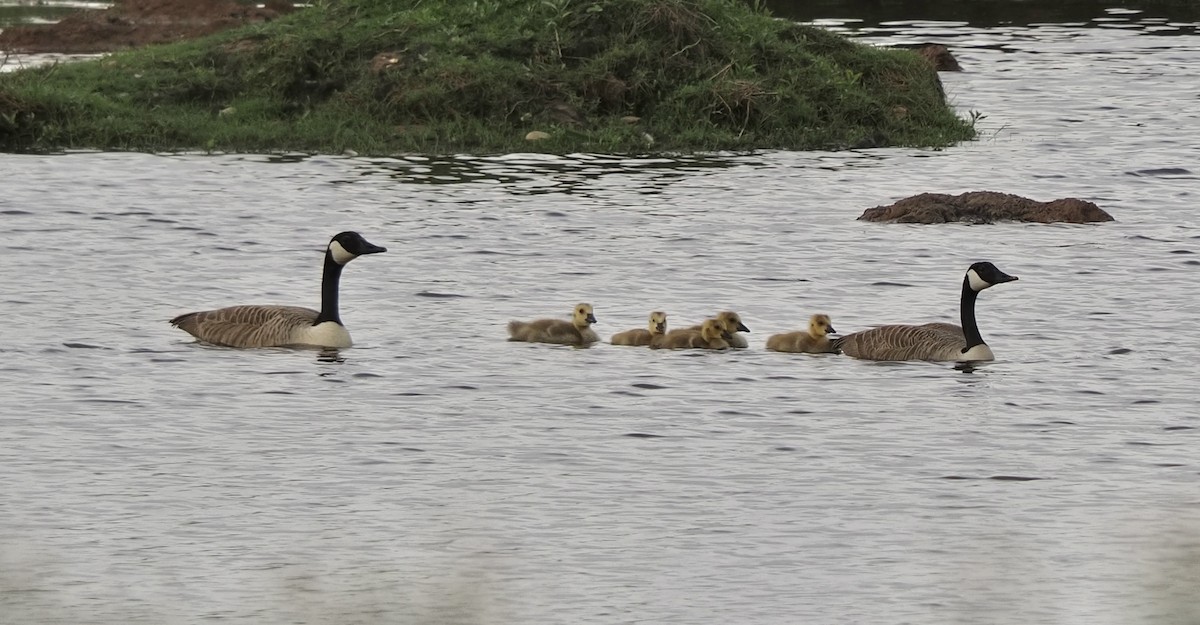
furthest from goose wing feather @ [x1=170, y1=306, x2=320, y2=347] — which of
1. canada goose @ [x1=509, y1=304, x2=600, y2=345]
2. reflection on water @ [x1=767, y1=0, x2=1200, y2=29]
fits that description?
reflection on water @ [x1=767, y1=0, x2=1200, y2=29]

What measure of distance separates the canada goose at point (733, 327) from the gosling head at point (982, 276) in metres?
1.66

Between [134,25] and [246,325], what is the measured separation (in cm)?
2301

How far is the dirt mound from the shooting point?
34406 mm

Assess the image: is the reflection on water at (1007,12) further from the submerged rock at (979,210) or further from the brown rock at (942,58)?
the submerged rock at (979,210)

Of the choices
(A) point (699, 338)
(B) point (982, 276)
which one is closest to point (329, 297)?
(A) point (699, 338)

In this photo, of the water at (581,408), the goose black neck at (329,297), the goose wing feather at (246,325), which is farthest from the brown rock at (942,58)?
the goose wing feather at (246,325)

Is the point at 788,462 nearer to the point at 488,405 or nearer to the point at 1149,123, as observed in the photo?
the point at 488,405

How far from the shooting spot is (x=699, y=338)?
48.0ft

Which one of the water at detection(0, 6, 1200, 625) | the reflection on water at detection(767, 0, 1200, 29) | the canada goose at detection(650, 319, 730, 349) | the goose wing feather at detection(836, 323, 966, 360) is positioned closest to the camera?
the water at detection(0, 6, 1200, 625)

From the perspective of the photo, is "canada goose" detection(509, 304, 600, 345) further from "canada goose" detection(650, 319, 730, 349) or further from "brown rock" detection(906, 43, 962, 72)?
"brown rock" detection(906, 43, 962, 72)

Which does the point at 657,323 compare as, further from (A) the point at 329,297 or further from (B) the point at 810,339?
(A) the point at 329,297

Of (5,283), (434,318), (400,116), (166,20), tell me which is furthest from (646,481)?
(166,20)

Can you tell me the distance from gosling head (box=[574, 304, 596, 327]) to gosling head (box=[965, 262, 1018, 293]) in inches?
107

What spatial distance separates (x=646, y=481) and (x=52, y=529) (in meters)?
3.10
